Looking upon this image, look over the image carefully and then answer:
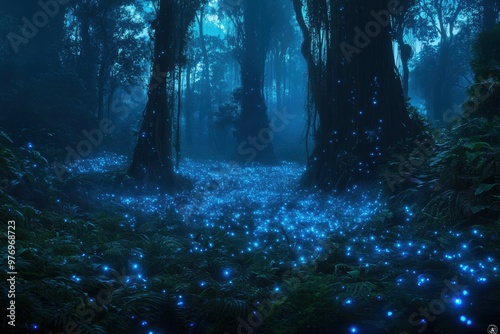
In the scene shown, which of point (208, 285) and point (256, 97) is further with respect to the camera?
point (256, 97)

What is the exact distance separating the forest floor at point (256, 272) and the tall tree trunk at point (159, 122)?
2.73 m

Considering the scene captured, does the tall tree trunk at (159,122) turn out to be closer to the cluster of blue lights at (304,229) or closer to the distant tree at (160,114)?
the distant tree at (160,114)

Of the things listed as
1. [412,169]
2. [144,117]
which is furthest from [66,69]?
[412,169]

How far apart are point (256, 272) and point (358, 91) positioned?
5841mm

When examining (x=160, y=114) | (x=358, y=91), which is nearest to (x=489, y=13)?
(x=358, y=91)

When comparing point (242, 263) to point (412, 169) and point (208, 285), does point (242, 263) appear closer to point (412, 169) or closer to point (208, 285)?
point (208, 285)

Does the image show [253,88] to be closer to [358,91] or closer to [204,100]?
[358,91]

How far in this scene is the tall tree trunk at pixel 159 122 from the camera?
10.8 meters

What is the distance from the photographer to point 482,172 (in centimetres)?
514

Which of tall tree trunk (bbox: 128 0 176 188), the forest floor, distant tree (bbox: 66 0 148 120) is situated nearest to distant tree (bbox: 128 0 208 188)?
tall tree trunk (bbox: 128 0 176 188)

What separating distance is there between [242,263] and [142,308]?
6.86 feet

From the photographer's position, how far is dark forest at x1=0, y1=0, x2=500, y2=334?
3189 mm

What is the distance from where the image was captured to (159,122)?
1089 cm

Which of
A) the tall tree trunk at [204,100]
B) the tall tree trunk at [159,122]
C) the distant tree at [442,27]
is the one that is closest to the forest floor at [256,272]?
the tall tree trunk at [159,122]
